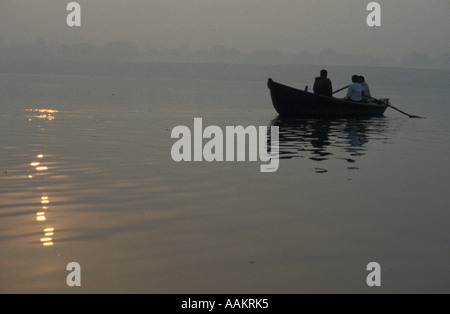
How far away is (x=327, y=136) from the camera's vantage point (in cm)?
2075

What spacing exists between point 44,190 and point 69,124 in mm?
13326

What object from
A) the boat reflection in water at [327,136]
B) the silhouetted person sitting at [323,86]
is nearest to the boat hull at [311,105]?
the boat reflection in water at [327,136]

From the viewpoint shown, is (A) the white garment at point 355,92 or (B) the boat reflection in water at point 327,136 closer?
(B) the boat reflection in water at point 327,136

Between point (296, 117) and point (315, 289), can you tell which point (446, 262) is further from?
point (296, 117)

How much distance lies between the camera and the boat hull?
27.0 metres

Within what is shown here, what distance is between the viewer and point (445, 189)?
38.4ft

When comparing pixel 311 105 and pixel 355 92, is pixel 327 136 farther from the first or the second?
pixel 355 92

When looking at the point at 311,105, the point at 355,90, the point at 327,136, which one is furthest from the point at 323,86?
the point at 327,136

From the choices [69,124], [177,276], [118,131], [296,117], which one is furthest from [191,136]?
[177,276]

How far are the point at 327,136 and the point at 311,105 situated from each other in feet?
22.0

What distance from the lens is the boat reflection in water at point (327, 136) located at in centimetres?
1642

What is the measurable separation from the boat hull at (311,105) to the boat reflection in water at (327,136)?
1.27ft

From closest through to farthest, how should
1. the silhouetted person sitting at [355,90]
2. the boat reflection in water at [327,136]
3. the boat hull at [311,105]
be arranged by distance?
the boat reflection in water at [327,136] < the boat hull at [311,105] < the silhouetted person sitting at [355,90]

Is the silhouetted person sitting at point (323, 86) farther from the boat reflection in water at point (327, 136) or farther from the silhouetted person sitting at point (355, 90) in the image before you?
the boat reflection in water at point (327, 136)
